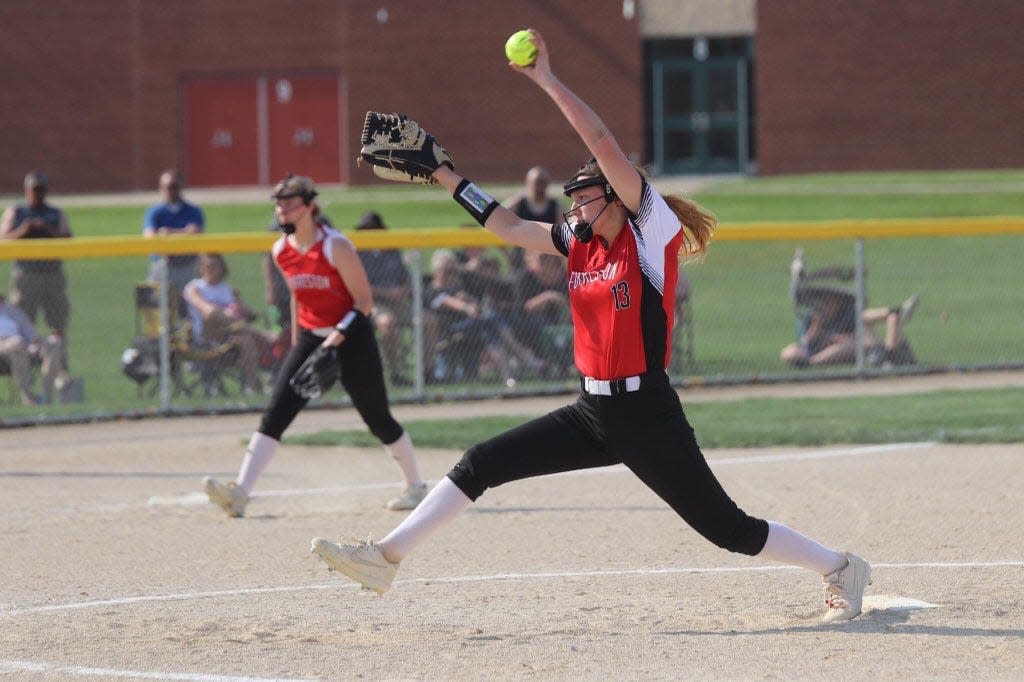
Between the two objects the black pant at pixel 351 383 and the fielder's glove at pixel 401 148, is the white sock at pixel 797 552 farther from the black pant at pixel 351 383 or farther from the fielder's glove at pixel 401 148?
the black pant at pixel 351 383

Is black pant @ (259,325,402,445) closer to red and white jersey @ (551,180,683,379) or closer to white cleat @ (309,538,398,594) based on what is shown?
white cleat @ (309,538,398,594)

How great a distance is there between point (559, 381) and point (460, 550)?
6.43 metres

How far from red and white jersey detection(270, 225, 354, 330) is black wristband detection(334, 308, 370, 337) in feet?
0.28

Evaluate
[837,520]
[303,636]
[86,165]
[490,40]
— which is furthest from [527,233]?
[86,165]

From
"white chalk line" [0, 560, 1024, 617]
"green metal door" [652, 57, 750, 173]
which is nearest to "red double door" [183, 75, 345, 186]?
"green metal door" [652, 57, 750, 173]

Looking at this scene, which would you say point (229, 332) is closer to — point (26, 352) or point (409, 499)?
point (26, 352)

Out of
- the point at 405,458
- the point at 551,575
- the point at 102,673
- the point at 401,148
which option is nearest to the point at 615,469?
the point at 405,458

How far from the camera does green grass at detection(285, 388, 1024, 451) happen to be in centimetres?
1134

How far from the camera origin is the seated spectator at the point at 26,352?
1305cm

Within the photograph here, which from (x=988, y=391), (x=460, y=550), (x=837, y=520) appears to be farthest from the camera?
(x=988, y=391)

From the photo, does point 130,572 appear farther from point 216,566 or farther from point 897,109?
point 897,109

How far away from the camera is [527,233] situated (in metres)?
6.16

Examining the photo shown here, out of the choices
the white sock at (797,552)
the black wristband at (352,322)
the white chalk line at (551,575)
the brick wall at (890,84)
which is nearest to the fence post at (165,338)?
the black wristband at (352,322)

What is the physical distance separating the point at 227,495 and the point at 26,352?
5.08 m
